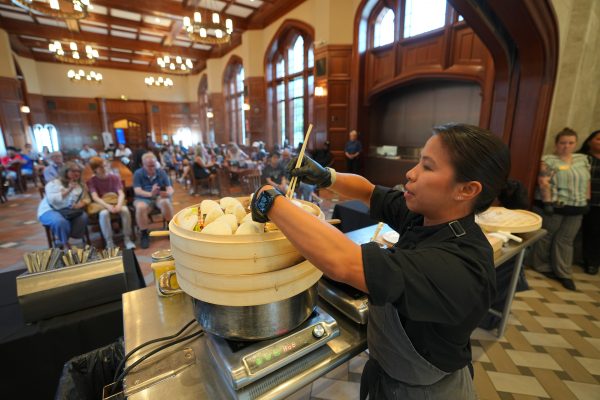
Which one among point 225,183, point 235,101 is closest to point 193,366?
point 225,183

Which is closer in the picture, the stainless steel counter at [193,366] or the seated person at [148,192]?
the stainless steel counter at [193,366]

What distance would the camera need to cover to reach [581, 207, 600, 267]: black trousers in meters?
3.25

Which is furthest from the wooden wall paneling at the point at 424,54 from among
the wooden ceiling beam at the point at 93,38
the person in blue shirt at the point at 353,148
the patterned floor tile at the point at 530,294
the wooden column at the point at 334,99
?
the wooden ceiling beam at the point at 93,38

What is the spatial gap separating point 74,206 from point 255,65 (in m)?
9.18

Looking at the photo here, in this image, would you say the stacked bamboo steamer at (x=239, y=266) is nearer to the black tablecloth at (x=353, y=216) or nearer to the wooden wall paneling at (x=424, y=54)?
the black tablecloth at (x=353, y=216)

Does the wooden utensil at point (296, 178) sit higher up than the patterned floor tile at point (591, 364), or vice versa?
the wooden utensil at point (296, 178)

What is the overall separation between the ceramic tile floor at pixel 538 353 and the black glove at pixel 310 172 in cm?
155

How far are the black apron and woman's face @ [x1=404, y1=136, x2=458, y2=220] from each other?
7 cm

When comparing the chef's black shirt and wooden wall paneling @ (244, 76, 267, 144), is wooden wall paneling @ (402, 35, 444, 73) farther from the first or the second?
wooden wall paneling @ (244, 76, 267, 144)

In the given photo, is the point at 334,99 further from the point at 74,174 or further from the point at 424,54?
the point at 74,174

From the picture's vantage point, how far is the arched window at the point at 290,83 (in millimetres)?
9102

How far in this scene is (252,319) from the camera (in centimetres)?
77

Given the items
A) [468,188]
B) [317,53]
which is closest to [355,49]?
[317,53]

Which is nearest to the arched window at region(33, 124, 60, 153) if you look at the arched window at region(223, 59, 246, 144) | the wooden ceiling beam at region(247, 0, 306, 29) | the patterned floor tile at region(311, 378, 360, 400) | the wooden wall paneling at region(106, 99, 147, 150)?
the wooden wall paneling at region(106, 99, 147, 150)
